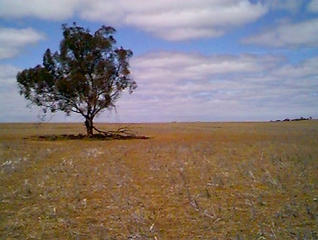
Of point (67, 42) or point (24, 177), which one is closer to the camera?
point (24, 177)

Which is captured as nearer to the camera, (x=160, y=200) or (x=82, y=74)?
(x=160, y=200)

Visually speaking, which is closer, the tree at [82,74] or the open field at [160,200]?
the open field at [160,200]

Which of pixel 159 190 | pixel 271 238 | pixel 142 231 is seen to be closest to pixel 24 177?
pixel 159 190

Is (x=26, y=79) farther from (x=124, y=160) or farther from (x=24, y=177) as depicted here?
(x=24, y=177)

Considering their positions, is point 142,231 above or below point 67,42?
below

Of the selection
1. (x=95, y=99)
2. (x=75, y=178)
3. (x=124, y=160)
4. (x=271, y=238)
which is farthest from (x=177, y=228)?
(x=95, y=99)

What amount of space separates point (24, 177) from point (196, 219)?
8631 millimetres

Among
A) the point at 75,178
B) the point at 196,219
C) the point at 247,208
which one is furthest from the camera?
the point at 75,178

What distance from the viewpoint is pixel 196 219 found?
35.7 ft

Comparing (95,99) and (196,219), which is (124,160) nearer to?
(196,219)

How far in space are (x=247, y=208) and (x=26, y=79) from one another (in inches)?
1548

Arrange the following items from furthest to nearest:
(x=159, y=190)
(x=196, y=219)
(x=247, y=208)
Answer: (x=159, y=190) < (x=247, y=208) < (x=196, y=219)

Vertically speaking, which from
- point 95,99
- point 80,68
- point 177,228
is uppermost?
point 80,68

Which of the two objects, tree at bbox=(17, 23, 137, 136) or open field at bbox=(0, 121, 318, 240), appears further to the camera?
tree at bbox=(17, 23, 137, 136)
